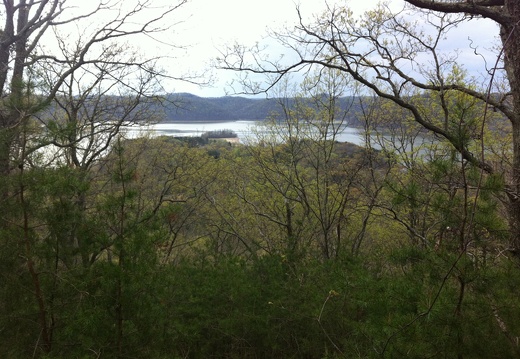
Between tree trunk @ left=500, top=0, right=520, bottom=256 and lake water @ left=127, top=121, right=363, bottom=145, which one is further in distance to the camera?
lake water @ left=127, top=121, right=363, bottom=145

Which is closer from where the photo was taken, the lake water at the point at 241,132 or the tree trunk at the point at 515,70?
the tree trunk at the point at 515,70

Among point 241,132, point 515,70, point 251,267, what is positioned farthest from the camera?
point 241,132

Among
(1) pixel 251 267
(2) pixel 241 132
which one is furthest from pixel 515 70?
(2) pixel 241 132

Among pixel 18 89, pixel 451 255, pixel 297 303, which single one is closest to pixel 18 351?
pixel 18 89

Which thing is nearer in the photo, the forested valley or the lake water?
the forested valley

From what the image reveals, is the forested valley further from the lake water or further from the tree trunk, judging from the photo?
the lake water

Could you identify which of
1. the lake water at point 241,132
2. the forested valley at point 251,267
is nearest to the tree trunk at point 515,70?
the forested valley at point 251,267

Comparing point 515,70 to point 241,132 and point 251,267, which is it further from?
point 241,132

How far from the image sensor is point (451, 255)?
253 centimetres

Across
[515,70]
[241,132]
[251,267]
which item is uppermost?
[515,70]

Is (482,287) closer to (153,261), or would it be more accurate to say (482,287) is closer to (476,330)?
(476,330)

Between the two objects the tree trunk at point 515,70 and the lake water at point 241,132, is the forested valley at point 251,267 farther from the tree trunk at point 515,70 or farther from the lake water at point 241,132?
the lake water at point 241,132

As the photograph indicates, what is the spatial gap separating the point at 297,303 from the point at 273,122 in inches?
280

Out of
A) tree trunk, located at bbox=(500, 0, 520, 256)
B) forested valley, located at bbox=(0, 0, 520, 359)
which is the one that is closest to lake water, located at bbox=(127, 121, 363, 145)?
forested valley, located at bbox=(0, 0, 520, 359)
